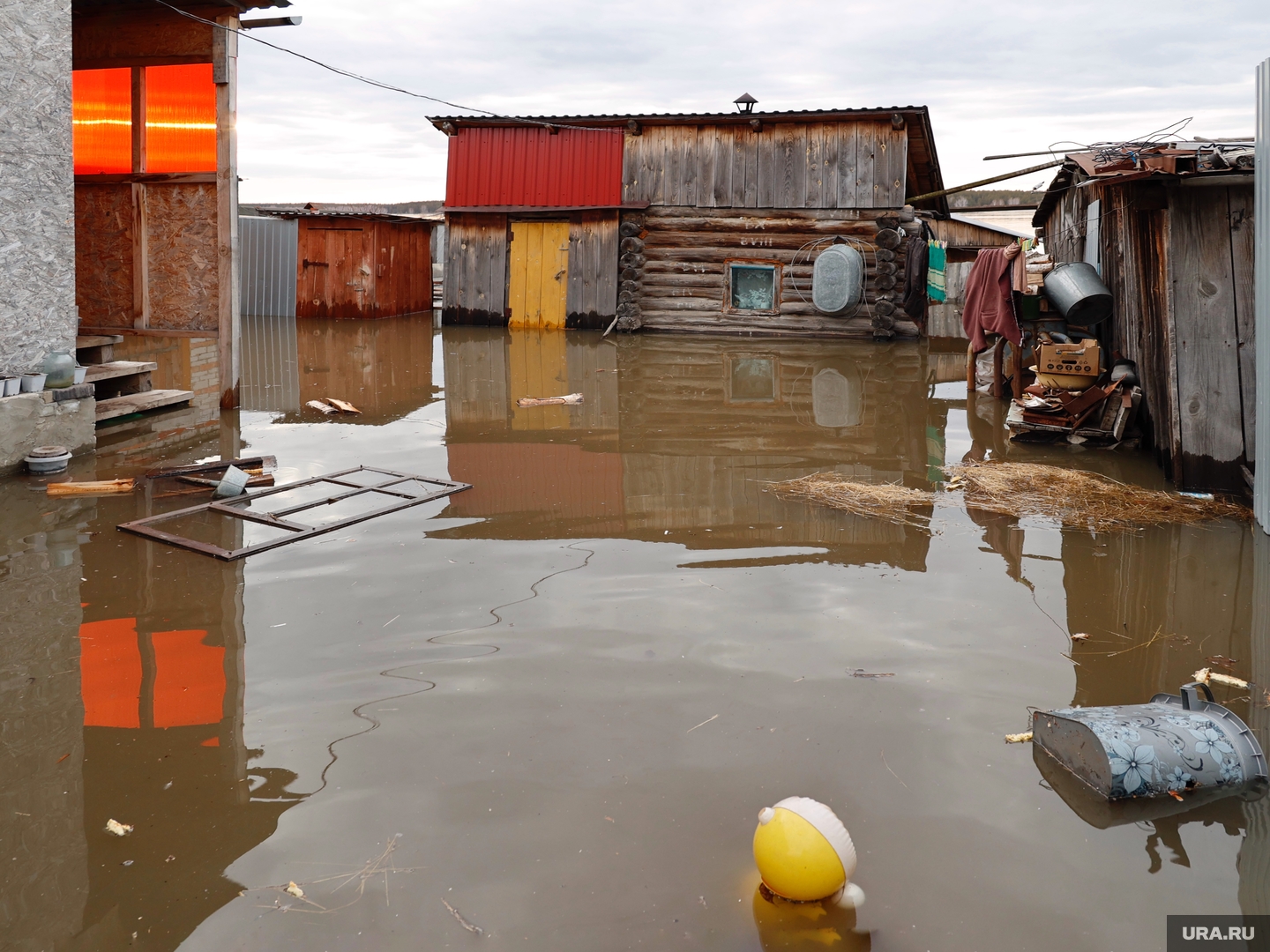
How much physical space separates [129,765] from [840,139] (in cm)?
1701

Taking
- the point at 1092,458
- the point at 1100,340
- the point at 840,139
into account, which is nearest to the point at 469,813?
the point at 1092,458

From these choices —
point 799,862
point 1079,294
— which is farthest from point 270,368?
point 799,862

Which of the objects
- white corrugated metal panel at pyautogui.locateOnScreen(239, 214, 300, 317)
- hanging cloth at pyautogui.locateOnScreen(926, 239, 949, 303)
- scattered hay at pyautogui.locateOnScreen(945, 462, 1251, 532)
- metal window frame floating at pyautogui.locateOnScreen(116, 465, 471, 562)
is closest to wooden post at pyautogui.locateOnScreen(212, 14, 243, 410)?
metal window frame floating at pyautogui.locateOnScreen(116, 465, 471, 562)

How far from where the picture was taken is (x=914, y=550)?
564 centimetres

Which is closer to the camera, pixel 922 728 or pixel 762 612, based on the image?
pixel 922 728

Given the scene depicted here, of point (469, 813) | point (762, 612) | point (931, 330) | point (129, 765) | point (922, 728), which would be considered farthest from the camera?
point (931, 330)

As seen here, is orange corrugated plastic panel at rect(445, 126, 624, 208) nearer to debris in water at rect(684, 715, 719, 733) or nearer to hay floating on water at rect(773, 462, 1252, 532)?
hay floating on water at rect(773, 462, 1252, 532)

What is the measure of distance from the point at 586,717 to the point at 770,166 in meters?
16.1

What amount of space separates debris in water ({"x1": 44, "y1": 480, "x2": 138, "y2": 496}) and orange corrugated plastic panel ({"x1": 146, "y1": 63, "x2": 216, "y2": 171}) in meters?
4.71

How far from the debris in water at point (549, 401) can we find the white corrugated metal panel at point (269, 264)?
1356 centimetres

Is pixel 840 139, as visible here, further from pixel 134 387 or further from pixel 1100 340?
pixel 134 387

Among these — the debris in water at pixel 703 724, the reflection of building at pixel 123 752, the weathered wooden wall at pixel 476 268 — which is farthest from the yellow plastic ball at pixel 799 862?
the weathered wooden wall at pixel 476 268

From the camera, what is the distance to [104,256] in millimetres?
10133

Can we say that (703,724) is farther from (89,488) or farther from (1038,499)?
(89,488)
